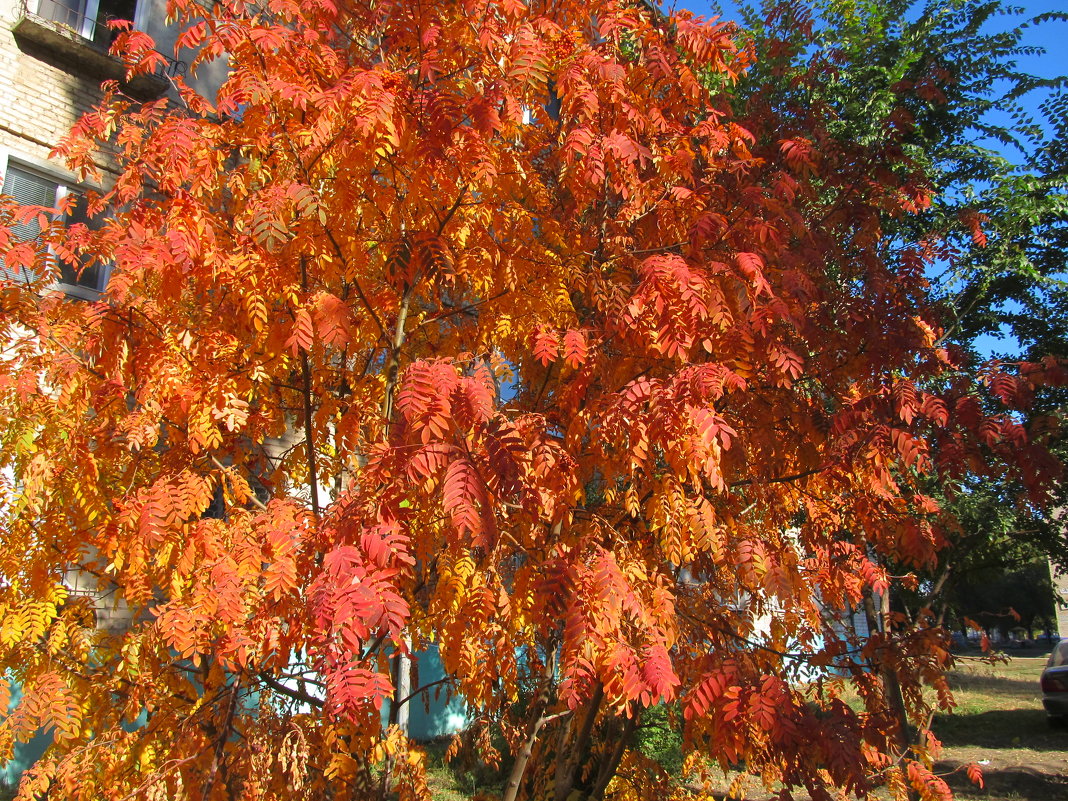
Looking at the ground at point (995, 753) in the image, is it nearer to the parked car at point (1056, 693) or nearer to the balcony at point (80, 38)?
the parked car at point (1056, 693)

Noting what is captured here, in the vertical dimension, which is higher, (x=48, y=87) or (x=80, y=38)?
(x=80, y=38)

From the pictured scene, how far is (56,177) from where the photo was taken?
28.5 ft

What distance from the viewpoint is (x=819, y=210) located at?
6301 mm

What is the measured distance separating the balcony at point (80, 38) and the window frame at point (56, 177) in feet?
4.27

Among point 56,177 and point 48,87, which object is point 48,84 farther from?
point 56,177

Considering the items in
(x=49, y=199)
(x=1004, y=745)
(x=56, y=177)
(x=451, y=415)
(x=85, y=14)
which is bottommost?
(x=1004, y=745)

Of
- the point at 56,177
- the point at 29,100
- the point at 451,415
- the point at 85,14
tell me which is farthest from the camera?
the point at 85,14

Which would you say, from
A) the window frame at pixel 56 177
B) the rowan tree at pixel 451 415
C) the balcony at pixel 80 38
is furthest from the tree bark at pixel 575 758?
the balcony at pixel 80 38

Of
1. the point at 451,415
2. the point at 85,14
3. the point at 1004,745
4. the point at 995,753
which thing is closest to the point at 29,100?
the point at 85,14

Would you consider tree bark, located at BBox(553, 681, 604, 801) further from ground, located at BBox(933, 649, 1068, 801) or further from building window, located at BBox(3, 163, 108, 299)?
building window, located at BBox(3, 163, 108, 299)

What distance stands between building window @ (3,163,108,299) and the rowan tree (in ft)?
15.2

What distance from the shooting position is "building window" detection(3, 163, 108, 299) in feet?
27.6

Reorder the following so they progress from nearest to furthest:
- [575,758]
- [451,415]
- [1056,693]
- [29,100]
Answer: [451,415], [575,758], [29,100], [1056,693]

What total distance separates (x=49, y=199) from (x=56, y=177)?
0.28 m
